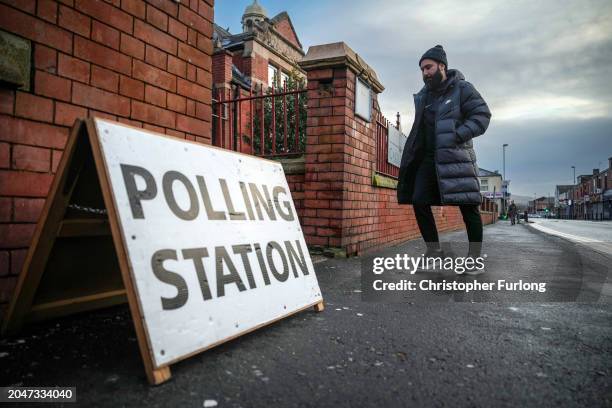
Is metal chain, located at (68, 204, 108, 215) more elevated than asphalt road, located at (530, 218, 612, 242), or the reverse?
metal chain, located at (68, 204, 108, 215)

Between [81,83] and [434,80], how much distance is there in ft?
8.98

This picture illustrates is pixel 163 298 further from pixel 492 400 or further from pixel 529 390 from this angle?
pixel 529 390

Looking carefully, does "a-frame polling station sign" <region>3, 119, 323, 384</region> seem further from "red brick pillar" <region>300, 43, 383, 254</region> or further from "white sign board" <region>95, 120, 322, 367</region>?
"red brick pillar" <region>300, 43, 383, 254</region>

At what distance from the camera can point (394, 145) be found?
6.45 meters

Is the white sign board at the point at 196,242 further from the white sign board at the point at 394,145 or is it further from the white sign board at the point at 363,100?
the white sign board at the point at 394,145

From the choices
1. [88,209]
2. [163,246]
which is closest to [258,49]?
[88,209]

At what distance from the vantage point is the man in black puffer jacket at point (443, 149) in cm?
308

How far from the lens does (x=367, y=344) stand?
1.71m

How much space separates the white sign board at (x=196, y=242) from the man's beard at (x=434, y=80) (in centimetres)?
199

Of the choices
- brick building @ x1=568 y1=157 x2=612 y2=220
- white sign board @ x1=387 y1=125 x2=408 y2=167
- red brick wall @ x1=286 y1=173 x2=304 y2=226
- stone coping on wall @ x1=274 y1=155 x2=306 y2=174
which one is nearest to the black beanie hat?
stone coping on wall @ x1=274 y1=155 x2=306 y2=174

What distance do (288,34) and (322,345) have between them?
25.8m

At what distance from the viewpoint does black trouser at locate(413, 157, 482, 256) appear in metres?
3.23

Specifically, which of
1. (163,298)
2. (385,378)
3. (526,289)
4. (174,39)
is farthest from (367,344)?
(174,39)

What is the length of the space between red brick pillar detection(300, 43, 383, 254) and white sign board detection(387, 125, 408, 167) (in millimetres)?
1761
